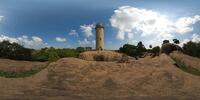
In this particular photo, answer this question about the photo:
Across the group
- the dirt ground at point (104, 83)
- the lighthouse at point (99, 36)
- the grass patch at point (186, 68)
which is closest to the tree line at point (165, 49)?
the lighthouse at point (99, 36)

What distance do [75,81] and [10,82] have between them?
5.33m

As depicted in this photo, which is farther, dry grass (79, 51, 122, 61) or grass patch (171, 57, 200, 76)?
dry grass (79, 51, 122, 61)

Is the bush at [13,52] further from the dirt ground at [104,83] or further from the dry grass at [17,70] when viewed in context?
the dirt ground at [104,83]

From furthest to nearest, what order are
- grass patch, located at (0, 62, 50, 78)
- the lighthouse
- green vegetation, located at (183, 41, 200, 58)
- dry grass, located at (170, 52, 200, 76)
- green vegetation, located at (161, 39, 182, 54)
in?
1. the lighthouse
2. green vegetation, located at (161, 39, 182, 54)
3. green vegetation, located at (183, 41, 200, 58)
4. dry grass, located at (170, 52, 200, 76)
5. grass patch, located at (0, 62, 50, 78)

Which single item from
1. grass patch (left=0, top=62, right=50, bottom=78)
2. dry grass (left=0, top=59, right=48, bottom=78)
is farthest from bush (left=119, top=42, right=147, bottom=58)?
grass patch (left=0, top=62, right=50, bottom=78)

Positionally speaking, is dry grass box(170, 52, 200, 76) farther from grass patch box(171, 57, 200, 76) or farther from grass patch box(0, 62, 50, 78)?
grass patch box(0, 62, 50, 78)

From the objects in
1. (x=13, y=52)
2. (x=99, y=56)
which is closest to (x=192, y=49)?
(x=99, y=56)

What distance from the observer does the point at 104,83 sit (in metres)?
26.7

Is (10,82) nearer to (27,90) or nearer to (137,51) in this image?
(27,90)

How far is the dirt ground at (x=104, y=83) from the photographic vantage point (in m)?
22.4

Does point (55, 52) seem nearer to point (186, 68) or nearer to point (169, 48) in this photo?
point (169, 48)

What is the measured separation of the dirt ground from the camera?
2242cm

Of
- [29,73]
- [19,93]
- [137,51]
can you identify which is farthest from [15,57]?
[19,93]

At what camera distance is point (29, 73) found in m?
30.1
